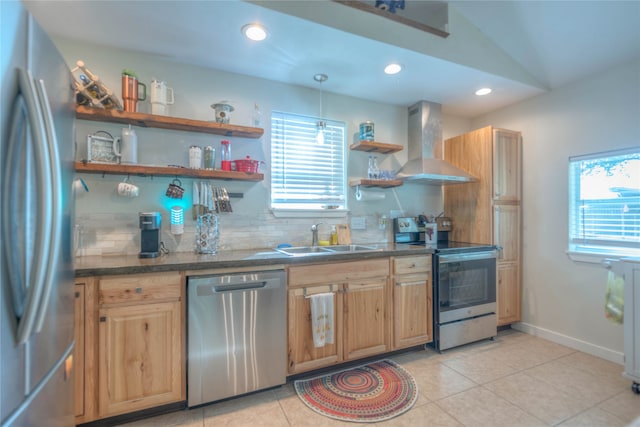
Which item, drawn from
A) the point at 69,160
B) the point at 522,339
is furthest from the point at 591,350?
the point at 69,160

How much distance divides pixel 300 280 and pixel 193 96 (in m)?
1.77

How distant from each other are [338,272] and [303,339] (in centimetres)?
54

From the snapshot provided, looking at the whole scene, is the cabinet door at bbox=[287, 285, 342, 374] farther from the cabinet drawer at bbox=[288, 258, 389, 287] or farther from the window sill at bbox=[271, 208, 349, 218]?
the window sill at bbox=[271, 208, 349, 218]

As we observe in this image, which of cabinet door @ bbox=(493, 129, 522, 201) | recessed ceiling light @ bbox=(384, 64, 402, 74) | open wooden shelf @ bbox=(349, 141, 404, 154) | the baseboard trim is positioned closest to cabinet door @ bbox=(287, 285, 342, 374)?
open wooden shelf @ bbox=(349, 141, 404, 154)

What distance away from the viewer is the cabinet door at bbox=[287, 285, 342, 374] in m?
2.08

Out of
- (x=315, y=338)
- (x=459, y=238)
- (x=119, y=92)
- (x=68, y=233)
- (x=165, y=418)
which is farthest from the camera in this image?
(x=459, y=238)

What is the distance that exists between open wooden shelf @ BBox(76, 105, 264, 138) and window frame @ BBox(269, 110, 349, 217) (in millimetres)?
348

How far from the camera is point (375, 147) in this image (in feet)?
9.87

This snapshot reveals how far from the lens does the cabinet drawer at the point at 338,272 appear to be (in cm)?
211

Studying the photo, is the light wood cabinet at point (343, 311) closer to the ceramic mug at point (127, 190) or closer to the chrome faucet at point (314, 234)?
the chrome faucet at point (314, 234)

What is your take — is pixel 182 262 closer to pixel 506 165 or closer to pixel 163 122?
pixel 163 122

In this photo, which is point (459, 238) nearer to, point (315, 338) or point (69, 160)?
point (315, 338)

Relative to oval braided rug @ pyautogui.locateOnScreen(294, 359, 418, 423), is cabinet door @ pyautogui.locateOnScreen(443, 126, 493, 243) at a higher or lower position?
higher

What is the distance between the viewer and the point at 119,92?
224 cm
